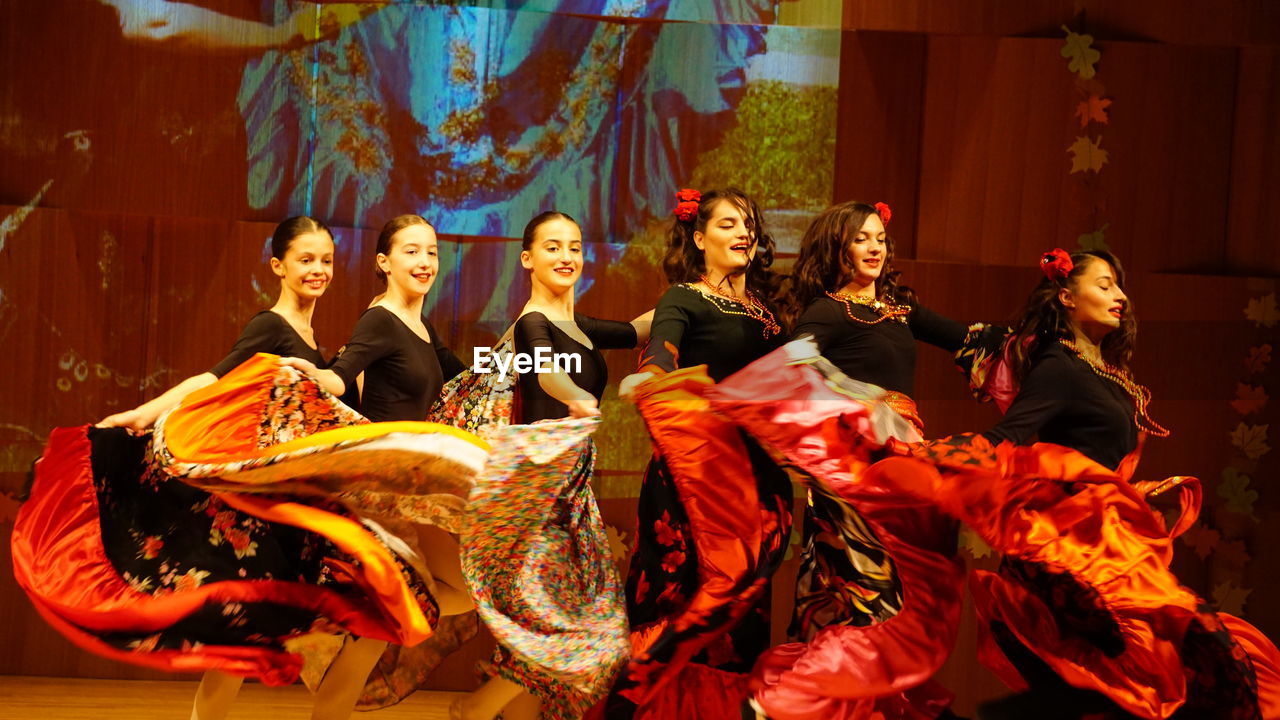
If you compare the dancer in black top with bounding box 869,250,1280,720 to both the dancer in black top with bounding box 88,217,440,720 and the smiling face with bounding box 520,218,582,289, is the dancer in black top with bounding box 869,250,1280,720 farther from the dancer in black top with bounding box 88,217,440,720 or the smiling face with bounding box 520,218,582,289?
the dancer in black top with bounding box 88,217,440,720

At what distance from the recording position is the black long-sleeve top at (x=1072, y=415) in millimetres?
3041

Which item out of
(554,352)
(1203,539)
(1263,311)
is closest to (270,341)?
(554,352)

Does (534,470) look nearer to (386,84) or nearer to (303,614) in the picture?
(303,614)

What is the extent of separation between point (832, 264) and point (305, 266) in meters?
1.61

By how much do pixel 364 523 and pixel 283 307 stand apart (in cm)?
91

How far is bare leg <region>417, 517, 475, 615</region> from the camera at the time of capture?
3121 mm

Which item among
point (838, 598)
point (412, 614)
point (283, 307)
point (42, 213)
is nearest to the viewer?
point (412, 614)

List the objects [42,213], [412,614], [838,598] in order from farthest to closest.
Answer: [42,213] → [838,598] → [412,614]

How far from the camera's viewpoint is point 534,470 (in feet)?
9.63

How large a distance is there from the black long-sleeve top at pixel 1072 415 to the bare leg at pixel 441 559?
4.80 ft

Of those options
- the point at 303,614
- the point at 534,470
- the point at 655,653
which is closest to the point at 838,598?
the point at 655,653

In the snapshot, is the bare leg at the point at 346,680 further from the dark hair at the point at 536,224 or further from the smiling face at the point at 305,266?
the dark hair at the point at 536,224

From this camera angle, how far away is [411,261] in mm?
3490

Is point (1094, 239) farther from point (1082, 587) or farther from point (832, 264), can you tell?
point (1082, 587)
